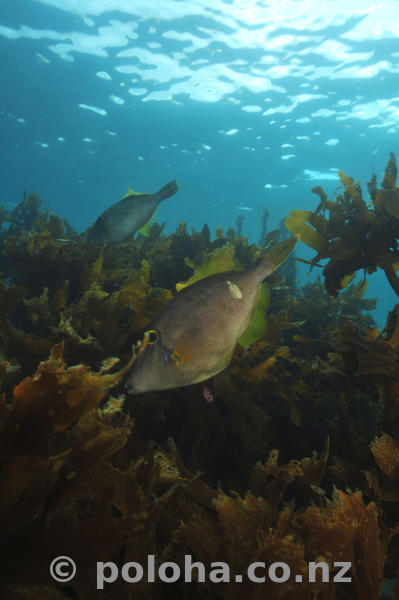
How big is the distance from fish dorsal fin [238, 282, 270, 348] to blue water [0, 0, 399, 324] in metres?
15.2

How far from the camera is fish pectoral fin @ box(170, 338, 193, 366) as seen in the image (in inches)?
39.9

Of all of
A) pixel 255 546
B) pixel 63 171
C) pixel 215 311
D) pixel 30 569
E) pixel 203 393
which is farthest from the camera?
pixel 63 171

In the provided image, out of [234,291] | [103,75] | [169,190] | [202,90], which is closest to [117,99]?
[103,75]

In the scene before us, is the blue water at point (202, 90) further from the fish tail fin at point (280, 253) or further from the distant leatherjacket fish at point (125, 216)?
the fish tail fin at point (280, 253)

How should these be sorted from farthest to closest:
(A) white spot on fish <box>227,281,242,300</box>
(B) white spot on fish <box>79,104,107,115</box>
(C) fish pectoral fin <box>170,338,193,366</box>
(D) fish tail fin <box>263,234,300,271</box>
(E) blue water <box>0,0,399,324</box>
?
1. (B) white spot on fish <box>79,104,107,115</box>
2. (E) blue water <box>0,0,399,324</box>
3. (D) fish tail fin <box>263,234,300,271</box>
4. (A) white spot on fish <box>227,281,242,300</box>
5. (C) fish pectoral fin <box>170,338,193,366</box>

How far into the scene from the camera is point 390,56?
1269 centimetres

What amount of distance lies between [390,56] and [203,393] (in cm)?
1855

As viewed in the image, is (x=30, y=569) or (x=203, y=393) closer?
(x=30, y=569)

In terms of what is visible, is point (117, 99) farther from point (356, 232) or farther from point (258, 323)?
point (258, 323)

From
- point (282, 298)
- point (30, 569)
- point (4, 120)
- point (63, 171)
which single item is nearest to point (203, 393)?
point (30, 569)

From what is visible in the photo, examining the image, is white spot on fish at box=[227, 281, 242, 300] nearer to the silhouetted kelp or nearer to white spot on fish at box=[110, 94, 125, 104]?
the silhouetted kelp

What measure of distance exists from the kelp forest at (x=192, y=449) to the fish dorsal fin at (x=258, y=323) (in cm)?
28

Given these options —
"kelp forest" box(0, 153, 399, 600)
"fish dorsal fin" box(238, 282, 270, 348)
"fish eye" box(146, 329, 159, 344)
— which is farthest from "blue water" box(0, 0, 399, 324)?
"fish eye" box(146, 329, 159, 344)

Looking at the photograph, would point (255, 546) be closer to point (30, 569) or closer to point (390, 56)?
point (30, 569)
